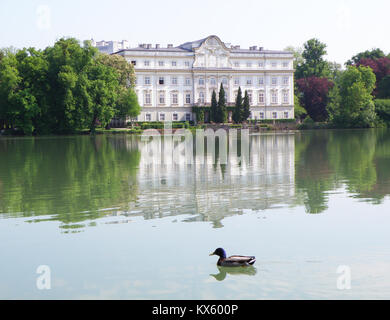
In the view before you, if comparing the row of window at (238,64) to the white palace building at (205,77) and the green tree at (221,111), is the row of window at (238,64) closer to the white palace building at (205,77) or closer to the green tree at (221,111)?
the white palace building at (205,77)

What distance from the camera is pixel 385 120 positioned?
65.9m

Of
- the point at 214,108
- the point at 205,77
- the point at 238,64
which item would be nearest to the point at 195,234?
the point at 214,108

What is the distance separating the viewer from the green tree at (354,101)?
63797mm

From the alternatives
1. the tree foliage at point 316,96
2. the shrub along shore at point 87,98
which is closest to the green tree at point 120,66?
the shrub along shore at point 87,98

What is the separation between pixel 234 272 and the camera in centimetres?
696

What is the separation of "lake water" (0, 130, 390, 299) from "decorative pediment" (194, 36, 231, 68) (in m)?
58.8

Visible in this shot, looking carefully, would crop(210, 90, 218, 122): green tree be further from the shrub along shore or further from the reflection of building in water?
the reflection of building in water

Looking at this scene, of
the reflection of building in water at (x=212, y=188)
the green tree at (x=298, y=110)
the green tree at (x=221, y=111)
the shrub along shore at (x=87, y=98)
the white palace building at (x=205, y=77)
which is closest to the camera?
the reflection of building in water at (x=212, y=188)

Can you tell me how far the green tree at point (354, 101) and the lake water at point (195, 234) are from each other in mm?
49946

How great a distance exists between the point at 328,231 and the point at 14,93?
46551 millimetres

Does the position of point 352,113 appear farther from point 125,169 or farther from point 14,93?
point 125,169

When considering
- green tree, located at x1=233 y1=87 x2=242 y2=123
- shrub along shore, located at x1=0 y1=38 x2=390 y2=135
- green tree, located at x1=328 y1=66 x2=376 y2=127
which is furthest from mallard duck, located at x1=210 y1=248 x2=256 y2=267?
green tree, located at x1=233 y1=87 x2=242 y2=123
